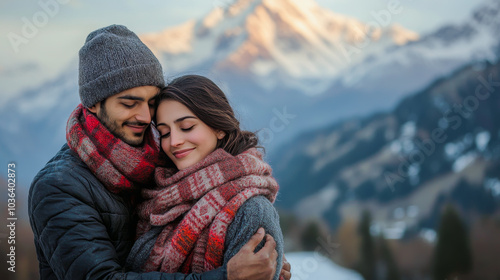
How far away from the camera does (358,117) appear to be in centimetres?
4981

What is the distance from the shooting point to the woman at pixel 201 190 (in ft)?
7.80

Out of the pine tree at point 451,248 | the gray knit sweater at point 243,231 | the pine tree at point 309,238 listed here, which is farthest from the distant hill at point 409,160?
the gray knit sweater at point 243,231

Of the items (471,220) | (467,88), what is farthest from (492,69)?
(471,220)

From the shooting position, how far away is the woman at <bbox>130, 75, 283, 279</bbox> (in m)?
2.38

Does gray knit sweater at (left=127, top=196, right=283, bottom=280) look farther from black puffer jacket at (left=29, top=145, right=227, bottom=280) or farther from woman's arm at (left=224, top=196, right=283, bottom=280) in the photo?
black puffer jacket at (left=29, top=145, right=227, bottom=280)

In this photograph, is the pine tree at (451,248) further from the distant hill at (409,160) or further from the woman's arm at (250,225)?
the woman's arm at (250,225)

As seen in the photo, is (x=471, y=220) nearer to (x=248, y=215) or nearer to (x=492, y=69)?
(x=492, y=69)

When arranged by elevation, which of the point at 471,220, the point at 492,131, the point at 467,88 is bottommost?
the point at 471,220

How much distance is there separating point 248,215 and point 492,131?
48074mm

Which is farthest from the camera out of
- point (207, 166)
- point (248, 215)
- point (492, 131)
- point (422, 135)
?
point (422, 135)

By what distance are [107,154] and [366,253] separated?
32.3 metres

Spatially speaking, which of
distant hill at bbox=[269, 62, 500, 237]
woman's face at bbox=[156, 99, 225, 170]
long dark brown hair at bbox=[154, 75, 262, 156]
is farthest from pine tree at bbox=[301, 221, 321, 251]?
woman's face at bbox=[156, 99, 225, 170]

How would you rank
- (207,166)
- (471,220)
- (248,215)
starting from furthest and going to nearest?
(471,220) < (207,166) < (248,215)

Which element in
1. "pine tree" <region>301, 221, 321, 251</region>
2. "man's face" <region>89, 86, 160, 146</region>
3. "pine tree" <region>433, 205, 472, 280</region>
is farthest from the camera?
"pine tree" <region>301, 221, 321, 251</region>
